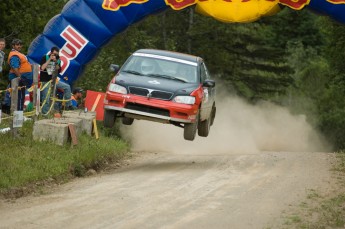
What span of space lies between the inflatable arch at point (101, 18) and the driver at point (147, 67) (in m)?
2.69

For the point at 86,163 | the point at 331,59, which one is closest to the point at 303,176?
the point at 86,163

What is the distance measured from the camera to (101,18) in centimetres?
2159

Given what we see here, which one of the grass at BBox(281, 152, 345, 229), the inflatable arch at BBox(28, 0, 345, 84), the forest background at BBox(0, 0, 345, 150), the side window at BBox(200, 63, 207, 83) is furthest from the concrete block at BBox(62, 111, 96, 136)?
the forest background at BBox(0, 0, 345, 150)

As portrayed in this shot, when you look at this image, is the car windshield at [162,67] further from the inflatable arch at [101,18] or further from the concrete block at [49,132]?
the inflatable arch at [101,18]

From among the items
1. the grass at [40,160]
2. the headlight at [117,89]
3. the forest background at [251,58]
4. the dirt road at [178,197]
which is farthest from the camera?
the forest background at [251,58]

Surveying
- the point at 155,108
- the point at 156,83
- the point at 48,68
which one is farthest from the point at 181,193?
the point at 48,68

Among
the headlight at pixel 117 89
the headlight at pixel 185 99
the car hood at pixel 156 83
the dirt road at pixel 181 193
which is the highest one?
the car hood at pixel 156 83

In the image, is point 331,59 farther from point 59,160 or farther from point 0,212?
point 0,212

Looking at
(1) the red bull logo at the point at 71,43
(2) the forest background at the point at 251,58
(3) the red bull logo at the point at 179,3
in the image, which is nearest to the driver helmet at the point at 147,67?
(3) the red bull logo at the point at 179,3

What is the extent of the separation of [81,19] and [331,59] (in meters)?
28.9

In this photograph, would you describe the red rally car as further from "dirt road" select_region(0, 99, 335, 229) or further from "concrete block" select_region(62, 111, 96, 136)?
"concrete block" select_region(62, 111, 96, 136)

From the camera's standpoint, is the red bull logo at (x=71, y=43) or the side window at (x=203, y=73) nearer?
the side window at (x=203, y=73)

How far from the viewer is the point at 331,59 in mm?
48500

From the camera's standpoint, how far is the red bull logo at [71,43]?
71.1 feet
